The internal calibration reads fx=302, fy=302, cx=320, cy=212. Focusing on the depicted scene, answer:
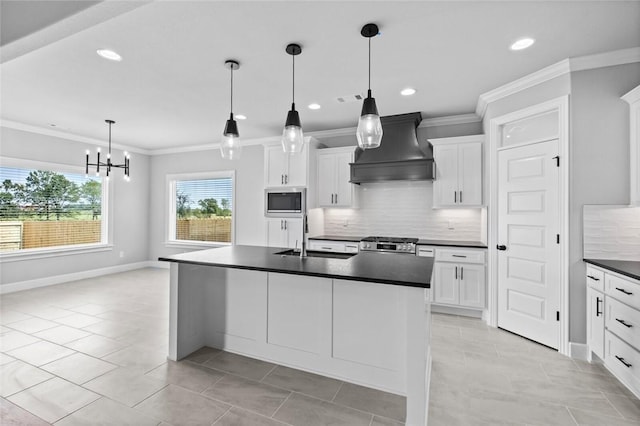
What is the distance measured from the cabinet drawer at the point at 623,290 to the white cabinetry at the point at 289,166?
145 inches

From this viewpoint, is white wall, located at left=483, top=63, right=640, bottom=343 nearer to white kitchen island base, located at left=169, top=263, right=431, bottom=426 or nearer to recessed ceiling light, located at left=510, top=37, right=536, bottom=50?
recessed ceiling light, located at left=510, top=37, right=536, bottom=50

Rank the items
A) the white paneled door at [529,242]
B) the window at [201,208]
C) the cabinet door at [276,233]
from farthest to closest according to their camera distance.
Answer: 1. the window at [201,208]
2. the cabinet door at [276,233]
3. the white paneled door at [529,242]

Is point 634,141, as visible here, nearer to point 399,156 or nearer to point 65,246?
point 399,156

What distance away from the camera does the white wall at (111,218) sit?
492 centimetres

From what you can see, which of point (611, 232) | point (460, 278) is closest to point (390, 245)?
point (460, 278)

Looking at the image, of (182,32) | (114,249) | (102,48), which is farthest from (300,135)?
(114,249)

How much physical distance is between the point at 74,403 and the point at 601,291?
13.6ft

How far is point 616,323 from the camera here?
235 cm

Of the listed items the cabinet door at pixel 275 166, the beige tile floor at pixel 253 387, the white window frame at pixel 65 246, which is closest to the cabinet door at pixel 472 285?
the beige tile floor at pixel 253 387

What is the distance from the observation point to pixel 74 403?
6.81 ft

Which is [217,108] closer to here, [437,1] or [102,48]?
[102,48]

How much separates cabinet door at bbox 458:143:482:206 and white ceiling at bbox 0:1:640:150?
1.92 ft

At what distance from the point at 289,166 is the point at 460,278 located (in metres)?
3.06

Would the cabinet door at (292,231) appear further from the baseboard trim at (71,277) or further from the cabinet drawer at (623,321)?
the cabinet drawer at (623,321)
